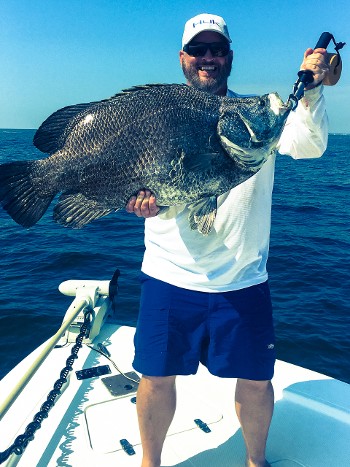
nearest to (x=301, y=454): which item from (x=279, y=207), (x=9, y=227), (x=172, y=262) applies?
(x=172, y=262)

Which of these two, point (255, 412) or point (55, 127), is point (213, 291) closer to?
point (255, 412)

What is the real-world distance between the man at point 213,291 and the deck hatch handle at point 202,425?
55 cm

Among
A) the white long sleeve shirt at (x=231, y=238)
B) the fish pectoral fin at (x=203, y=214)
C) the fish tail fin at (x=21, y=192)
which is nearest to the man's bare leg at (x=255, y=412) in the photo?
the white long sleeve shirt at (x=231, y=238)

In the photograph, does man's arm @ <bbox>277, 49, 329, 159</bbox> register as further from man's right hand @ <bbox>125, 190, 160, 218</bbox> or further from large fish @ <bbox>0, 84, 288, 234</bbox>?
man's right hand @ <bbox>125, 190, 160, 218</bbox>

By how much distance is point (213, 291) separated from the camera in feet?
9.47

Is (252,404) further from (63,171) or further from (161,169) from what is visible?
(63,171)

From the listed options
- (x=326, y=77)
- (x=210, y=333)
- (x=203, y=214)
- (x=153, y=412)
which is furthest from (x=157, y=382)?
(x=326, y=77)

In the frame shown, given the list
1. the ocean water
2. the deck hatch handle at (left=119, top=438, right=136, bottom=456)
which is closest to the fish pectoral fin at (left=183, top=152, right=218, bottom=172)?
the deck hatch handle at (left=119, top=438, right=136, bottom=456)

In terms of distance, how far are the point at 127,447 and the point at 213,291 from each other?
4.47ft

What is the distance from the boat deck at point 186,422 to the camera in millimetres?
3223

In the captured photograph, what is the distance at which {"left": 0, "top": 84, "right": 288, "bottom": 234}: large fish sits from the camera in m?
2.42

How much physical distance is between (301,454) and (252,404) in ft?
2.37

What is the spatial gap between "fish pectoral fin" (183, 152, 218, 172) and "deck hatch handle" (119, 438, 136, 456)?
2099mm

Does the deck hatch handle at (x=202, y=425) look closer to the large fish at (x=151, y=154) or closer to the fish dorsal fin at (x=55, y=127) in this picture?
the large fish at (x=151, y=154)
